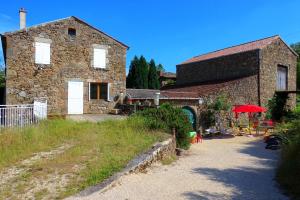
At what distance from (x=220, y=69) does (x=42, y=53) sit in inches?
630

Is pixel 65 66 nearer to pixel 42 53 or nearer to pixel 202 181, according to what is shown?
pixel 42 53

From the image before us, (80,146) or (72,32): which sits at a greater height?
(72,32)

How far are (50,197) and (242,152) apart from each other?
30.8 ft

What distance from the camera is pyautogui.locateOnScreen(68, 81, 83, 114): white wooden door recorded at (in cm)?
1884

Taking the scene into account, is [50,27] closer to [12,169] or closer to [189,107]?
[189,107]

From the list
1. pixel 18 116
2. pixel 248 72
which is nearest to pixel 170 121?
pixel 18 116

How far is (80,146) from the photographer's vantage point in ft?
32.4

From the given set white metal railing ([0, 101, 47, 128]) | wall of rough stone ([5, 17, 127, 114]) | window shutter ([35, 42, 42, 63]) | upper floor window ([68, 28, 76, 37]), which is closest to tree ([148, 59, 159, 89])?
wall of rough stone ([5, 17, 127, 114])

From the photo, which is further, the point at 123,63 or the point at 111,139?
the point at 123,63

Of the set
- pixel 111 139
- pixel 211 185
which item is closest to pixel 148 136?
pixel 111 139

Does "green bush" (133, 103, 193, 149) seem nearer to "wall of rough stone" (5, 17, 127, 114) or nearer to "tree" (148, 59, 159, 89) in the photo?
"wall of rough stone" (5, 17, 127, 114)

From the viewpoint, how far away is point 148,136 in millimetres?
11188

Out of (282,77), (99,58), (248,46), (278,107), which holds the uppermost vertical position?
(248,46)

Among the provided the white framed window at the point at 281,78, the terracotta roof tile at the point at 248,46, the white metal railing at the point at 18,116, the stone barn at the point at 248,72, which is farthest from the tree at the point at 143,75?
the white metal railing at the point at 18,116
